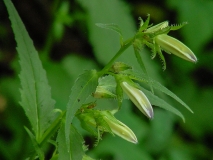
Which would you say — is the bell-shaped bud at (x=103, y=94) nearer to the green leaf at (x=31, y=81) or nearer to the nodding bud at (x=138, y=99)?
the nodding bud at (x=138, y=99)

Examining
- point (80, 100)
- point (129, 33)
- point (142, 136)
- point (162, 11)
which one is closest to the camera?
point (80, 100)

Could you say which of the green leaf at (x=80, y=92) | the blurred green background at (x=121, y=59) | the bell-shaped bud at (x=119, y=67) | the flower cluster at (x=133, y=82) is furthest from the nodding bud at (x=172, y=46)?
the blurred green background at (x=121, y=59)

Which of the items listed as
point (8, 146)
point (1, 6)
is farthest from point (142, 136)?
point (1, 6)

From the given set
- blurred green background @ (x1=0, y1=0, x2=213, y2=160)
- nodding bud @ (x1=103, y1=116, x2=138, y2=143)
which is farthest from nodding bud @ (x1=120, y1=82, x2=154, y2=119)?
blurred green background @ (x1=0, y1=0, x2=213, y2=160)

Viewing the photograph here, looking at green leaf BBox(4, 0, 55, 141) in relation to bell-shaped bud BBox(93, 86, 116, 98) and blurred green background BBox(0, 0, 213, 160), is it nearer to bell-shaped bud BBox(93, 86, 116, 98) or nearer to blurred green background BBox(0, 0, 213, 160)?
bell-shaped bud BBox(93, 86, 116, 98)

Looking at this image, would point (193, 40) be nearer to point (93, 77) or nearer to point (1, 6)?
point (1, 6)

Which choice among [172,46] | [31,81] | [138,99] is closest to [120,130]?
[138,99]
